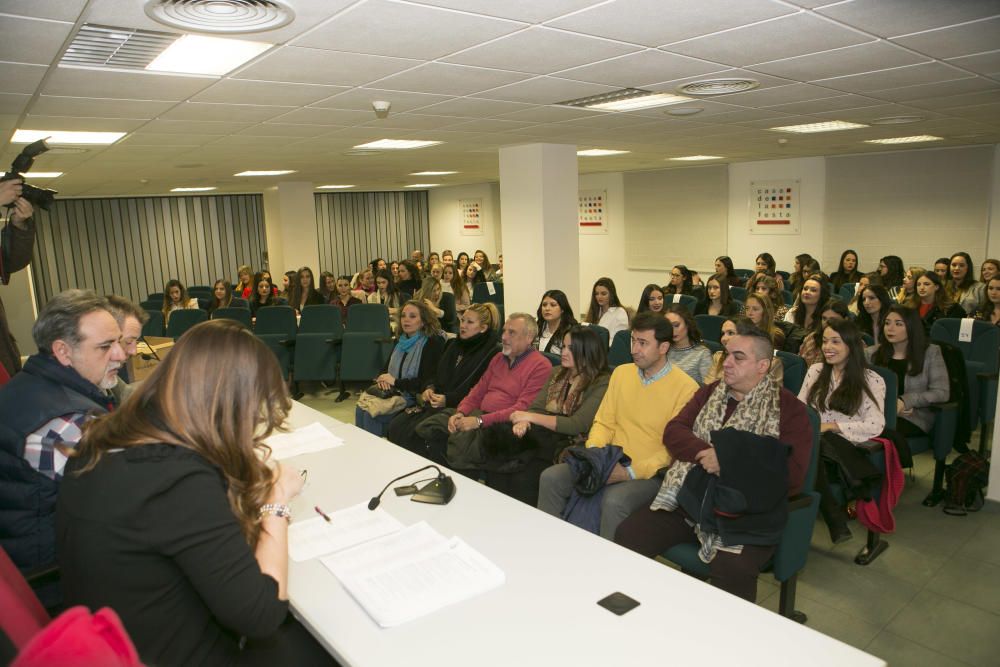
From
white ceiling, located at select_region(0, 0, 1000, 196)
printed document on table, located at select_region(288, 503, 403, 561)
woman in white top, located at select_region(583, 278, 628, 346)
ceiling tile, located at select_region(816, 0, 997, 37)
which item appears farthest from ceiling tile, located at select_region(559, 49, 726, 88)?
woman in white top, located at select_region(583, 278, 628, 346)

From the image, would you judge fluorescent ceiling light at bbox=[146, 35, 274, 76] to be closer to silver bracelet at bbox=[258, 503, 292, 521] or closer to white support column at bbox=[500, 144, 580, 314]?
silver bracelet at bbox=[258, 503, 292, 521]

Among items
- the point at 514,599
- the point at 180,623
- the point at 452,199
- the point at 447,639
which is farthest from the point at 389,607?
the point at 452,199

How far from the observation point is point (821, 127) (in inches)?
250

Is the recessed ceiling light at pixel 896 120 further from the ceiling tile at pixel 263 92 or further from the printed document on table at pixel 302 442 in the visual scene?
the printed document on table at pixel 302 442

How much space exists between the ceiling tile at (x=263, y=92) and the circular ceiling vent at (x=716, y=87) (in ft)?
6.90

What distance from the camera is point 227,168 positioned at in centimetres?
836

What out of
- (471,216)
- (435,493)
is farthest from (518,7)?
(471,216)

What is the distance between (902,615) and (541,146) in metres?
5.33

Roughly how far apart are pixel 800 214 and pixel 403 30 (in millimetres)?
9517

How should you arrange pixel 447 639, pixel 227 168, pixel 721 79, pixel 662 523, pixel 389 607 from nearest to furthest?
pixel 447 639 < pixel 389 607 < pixel 662 523 < pixel 721 79 < pixel 227 168

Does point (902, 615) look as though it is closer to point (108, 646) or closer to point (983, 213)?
point (108, 646)

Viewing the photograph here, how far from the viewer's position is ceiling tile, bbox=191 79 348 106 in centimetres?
355

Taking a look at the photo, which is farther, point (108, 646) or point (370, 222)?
point (370, 222)

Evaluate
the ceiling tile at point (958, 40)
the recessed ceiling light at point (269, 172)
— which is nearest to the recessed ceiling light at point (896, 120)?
the ceiling tile at point (958, 40)
